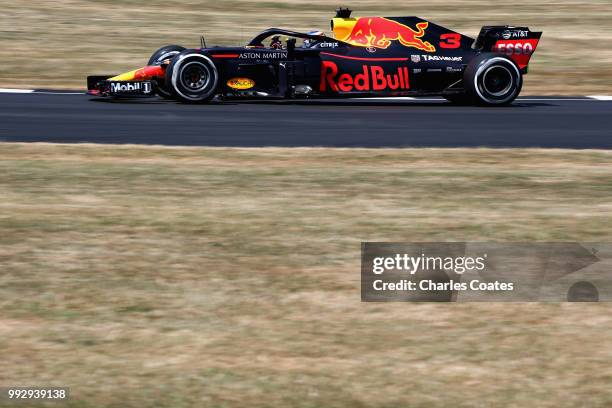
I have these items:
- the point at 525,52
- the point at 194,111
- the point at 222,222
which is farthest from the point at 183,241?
the point at 525,52

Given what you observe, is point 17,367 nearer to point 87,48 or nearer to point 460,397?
point 460,397

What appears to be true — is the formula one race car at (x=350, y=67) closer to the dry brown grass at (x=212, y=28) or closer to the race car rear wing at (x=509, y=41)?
the race car rear wing at (x=509, y=41)

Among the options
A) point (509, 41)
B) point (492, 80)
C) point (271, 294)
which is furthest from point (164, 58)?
point (271, 294)

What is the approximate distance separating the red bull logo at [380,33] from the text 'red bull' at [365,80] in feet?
1.39

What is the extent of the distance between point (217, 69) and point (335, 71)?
5.48ft

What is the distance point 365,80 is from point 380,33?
2.61 ft

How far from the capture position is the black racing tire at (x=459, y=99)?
56.4ft

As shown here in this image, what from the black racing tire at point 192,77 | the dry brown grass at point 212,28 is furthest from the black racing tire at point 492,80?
the black racing tire at point 192,77

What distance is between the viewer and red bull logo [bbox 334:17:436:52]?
1638cm

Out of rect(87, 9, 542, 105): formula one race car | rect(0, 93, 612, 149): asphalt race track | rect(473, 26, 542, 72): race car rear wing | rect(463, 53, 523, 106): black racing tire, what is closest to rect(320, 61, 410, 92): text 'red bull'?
rect(87, 9, 542, 105): formula one race car

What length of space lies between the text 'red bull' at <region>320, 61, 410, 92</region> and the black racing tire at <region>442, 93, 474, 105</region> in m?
1.07

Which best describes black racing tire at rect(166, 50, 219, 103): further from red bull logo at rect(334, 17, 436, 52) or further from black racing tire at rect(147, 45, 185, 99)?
red bull logo at rect(334, 17, 436, 52)

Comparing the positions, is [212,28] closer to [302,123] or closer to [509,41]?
[509,41]

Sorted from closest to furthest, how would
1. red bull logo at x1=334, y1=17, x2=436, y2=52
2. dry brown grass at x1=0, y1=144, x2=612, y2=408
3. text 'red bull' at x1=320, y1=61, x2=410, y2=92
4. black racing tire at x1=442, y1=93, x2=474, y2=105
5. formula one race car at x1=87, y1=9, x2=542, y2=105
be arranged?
dry brown grass at x1=0, y1=144, x2=612, y2=408
formula one race car at x1=87, y1=9, x2=542, y2=105
text 'red bull' at x1=320, y1=61, x2=410, y2=92
red bull logo at x1=334, y1=17, x2=436, y2=52
black racing tire at x1=442, y1=93, x2=474, y2=105
